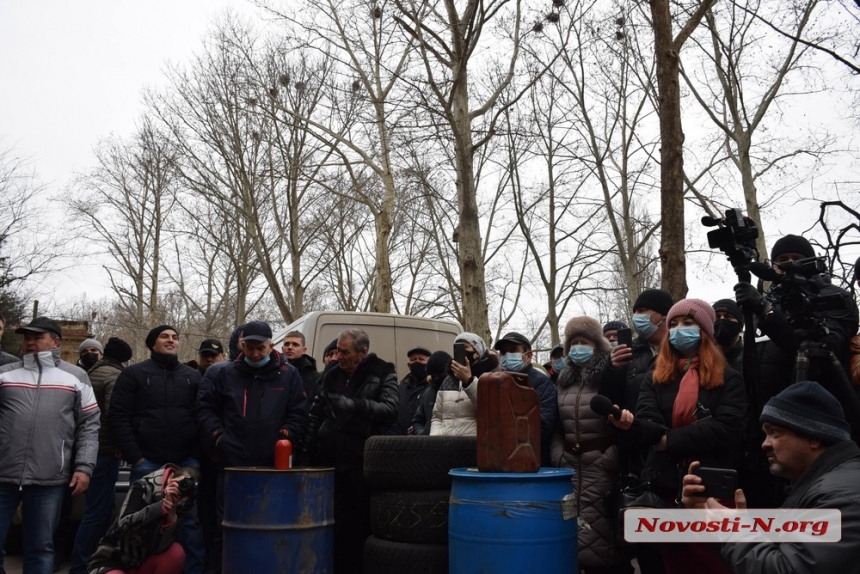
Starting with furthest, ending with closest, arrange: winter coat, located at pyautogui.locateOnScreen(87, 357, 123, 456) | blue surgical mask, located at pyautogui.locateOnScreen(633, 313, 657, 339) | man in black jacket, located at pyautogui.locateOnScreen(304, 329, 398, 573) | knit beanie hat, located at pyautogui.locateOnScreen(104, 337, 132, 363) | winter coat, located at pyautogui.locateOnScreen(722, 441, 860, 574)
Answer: knit beanie hat, located at pyautogui.locateOnScreen(104, 337, 132, 363) → winter coat, located at pyautogui.locateOnScreen(87, 357, 123, 456) → man in black jacket, located at pyautogui.locateOnScreen(304, 329, 398, 573) → blue surgical mask, located at pyautogui.locateOnScreen(633, 313, 657, 339) → winter coat, located at pyautogui.locateOnScreen(722, 441, 860, 574)

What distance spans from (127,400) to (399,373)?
338 centimetres

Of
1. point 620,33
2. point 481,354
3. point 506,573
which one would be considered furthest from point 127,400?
point 620,33

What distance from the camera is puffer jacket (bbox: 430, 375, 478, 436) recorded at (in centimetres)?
553

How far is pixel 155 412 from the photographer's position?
611cm

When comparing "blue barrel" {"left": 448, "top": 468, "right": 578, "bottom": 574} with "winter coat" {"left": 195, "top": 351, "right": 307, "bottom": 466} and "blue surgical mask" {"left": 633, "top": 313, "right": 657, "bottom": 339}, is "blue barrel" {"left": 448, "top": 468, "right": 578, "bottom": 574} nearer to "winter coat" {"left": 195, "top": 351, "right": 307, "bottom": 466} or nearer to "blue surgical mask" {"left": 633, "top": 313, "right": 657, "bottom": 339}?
"blue surgical mask" {"left": 633, "top": 313, "right": 657, "bottom": 339}

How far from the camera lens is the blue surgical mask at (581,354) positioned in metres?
5.34

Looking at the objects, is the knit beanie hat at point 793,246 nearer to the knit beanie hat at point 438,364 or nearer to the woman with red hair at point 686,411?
the woman with red hair at point 686,411

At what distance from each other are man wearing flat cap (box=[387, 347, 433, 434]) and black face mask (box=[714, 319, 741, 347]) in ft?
10.8

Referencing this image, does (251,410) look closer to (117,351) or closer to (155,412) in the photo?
(155,412)

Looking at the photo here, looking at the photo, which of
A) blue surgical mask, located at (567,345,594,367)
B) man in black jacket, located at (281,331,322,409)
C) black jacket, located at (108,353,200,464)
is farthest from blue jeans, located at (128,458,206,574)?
blue surgical mask, located at (567,345,594,367)

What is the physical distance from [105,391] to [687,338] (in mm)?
5352

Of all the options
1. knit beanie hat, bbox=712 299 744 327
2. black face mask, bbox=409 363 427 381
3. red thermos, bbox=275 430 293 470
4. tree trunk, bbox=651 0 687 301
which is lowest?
red thermos, bbox=275 430 293 470

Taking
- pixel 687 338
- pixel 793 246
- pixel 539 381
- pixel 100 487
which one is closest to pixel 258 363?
pixel 100 487

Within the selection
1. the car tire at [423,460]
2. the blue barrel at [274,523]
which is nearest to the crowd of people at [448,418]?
the blue barrel at [274,523]
